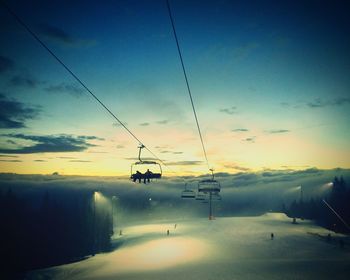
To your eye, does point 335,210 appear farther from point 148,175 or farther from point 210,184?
point 148,175

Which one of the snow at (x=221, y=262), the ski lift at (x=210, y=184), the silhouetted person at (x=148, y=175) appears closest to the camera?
the silhouetted person at (x=148, y=175)

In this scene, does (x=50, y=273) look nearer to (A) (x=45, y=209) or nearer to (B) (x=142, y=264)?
(B) (x=142, y=264)

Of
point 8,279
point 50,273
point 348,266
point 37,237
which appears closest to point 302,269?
point 348,266

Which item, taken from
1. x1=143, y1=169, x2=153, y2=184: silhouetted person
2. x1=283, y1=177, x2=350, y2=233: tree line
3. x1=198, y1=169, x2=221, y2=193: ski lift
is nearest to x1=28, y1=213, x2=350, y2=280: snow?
x1=198, y1=169, x2=221, y2=193: ski lift

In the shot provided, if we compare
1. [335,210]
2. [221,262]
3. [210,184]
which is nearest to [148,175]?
[210,184]

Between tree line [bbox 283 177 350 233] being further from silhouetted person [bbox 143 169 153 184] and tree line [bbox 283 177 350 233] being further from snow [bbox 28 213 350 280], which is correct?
silhouetted person [bbox 143 169 153 184]

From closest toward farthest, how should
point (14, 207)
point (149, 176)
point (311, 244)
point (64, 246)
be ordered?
point (149, 176), point (311, 244), point (64, 246), point (14, 207)

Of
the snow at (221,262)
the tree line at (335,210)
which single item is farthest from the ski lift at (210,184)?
the tree line at (335,210)

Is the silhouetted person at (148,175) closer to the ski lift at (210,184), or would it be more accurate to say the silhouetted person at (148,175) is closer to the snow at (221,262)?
the ski lift at (210,184)

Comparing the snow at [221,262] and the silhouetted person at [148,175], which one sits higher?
the silhouetted person at [148,175]

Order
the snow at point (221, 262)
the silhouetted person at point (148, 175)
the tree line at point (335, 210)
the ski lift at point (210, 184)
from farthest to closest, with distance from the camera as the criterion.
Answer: the tree line at point (335, 210) < the ski lift at point (210, 184) < the snow at point (221, 262) < the silhouetted person at point (148, 175)

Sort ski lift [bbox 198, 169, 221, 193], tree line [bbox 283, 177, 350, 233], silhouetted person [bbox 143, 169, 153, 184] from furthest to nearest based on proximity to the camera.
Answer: tree line [bbox 283, 177, 350, 233]
ski lift [bbox 198, 169, 221, 193]
silhouetted person [bbox 143, 169, 153, 184]
